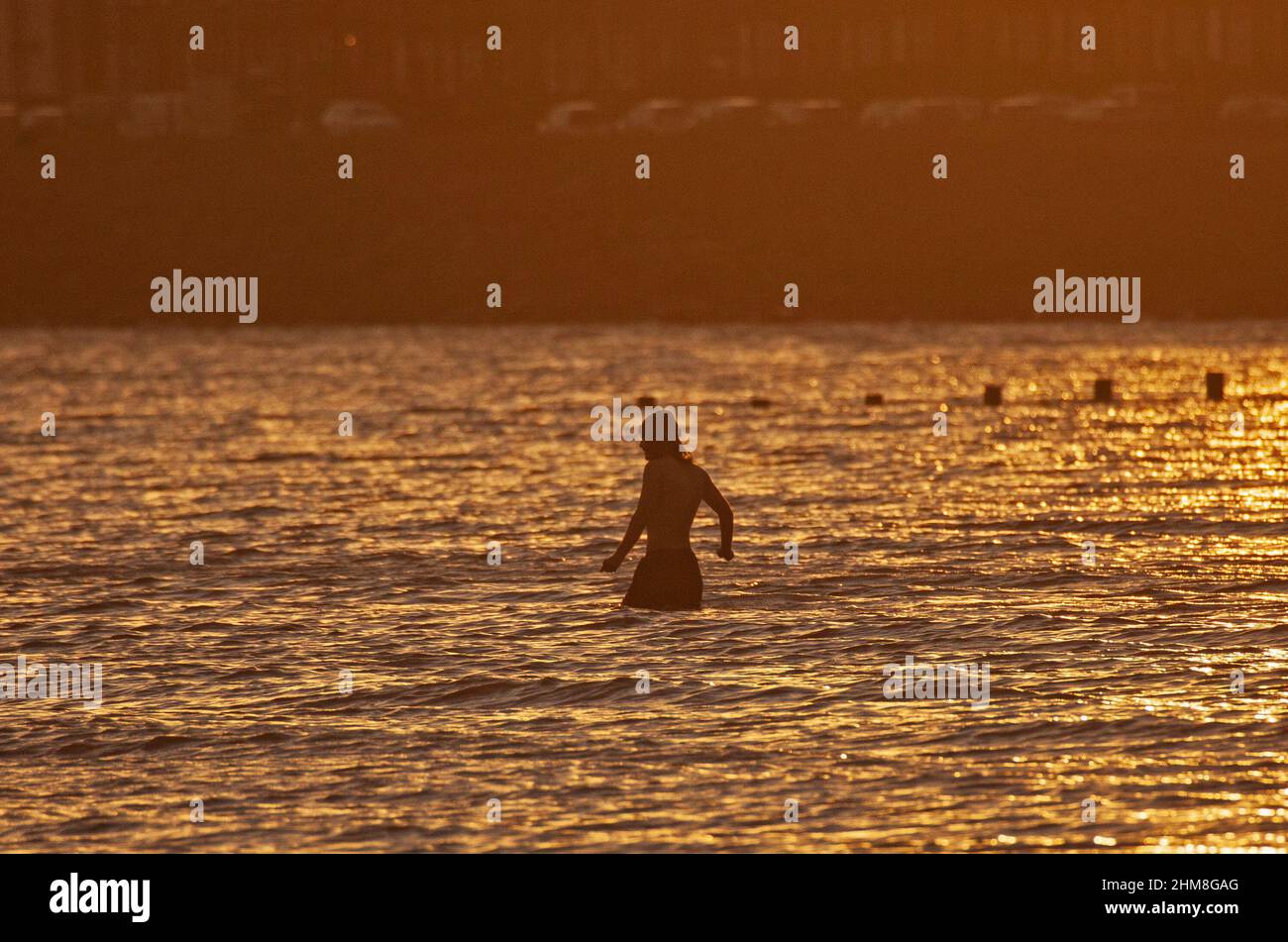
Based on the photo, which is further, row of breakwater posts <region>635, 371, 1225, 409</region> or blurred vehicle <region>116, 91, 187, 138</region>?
blurred vehicle <region>116, 91, 187, 138</region>

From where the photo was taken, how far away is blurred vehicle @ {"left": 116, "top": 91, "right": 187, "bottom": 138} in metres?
81.9

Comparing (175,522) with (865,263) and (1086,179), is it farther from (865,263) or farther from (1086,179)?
(1086,179)

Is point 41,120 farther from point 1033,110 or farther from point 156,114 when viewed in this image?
point 1033,110

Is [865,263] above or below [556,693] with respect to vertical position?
above

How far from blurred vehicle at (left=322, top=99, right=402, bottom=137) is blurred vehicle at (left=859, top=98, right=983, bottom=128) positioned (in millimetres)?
16457

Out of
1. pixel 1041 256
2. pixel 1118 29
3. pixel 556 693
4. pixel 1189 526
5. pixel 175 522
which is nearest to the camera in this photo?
pixel 556 693

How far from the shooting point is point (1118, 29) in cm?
8462

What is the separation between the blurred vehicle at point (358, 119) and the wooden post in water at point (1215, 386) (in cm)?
4283

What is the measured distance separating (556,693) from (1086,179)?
5737cm

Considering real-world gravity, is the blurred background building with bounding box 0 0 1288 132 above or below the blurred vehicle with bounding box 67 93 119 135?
above

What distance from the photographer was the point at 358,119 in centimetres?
7944

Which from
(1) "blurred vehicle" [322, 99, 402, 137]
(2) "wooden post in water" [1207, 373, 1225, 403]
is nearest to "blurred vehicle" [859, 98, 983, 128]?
(1) "blurred vehicle" [322, 99, 402, 137]

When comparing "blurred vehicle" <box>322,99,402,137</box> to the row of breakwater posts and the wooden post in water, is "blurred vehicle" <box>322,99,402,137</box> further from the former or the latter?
the wooden post in water
